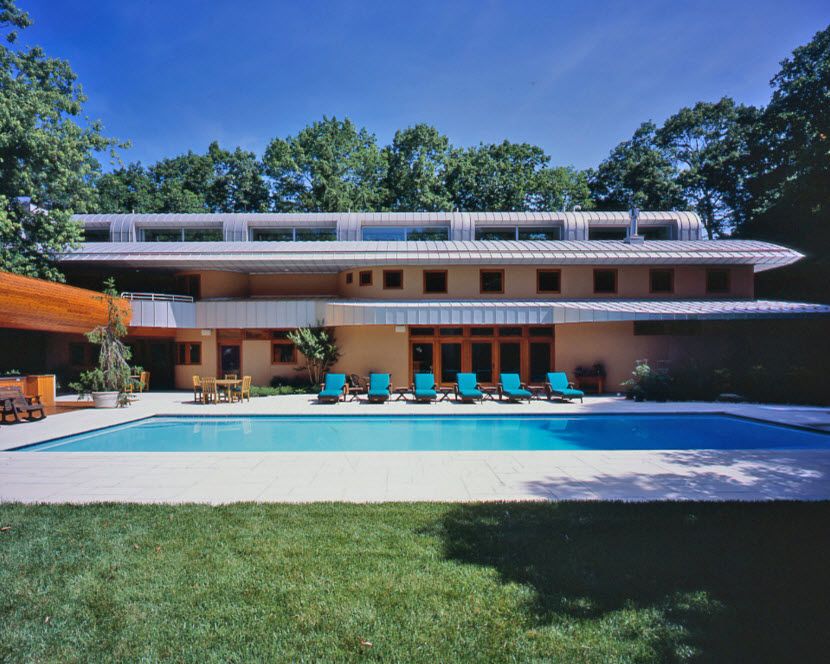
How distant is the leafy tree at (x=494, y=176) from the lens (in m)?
37.1

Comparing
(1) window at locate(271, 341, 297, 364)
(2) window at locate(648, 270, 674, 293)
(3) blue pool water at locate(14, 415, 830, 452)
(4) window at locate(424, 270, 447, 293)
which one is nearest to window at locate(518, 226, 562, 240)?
(2) window at locate(648, 270, 674, 293)

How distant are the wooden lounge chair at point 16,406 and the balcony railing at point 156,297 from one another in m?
6.47

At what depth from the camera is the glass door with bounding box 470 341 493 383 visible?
62.2 feet

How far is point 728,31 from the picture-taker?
10828 millimetres

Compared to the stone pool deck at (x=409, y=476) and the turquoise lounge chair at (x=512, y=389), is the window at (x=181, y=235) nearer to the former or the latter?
the stone pool deck at (x=409, y=476)

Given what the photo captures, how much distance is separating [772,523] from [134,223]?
27.0 m

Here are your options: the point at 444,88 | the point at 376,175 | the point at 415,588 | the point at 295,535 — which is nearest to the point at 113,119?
the point at 444,88

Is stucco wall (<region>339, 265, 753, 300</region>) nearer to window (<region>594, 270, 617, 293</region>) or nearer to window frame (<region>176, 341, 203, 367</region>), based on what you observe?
window (<region>594, 270, 617, 293</region>)

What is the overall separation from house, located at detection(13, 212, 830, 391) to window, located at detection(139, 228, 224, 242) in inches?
66.6

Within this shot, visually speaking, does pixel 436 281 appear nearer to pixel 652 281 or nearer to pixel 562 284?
pixel 562 284

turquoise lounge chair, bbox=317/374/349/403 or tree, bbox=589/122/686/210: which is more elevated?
tree, bbox=589/122/686/210

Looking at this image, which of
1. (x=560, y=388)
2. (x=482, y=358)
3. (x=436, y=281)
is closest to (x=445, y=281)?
(x=436, y=281)

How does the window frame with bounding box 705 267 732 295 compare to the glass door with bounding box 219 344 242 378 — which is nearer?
the window frame with bounding box 705 267 732 295

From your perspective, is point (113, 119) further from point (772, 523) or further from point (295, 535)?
point (772, 523)
